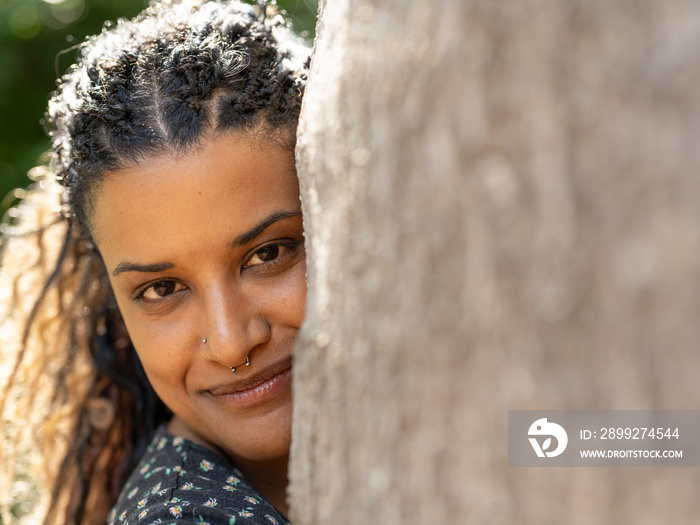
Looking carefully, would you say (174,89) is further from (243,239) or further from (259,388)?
(259,388)

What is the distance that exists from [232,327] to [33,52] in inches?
125

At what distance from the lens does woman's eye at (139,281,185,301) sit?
1.70 meters

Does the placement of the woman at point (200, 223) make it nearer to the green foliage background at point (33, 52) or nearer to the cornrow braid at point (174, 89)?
the cornrow braid at point (174, 89)

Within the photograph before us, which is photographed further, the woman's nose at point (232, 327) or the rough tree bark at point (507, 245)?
the woman's nose at point (232, 327)

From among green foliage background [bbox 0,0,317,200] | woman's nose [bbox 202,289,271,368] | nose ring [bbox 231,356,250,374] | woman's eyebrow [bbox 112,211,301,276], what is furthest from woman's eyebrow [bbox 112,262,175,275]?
Result: green foliage background [bbox 0,0,317,200]

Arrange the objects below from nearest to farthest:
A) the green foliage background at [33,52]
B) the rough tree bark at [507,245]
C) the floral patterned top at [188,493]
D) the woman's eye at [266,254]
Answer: the rough tree bark at [507,245], the floral patterned top at [188,493], the woman's eye at [266,254], the green foliage background at [33,52]

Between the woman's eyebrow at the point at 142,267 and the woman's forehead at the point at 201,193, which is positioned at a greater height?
the woman's forehead at the point at 201,193

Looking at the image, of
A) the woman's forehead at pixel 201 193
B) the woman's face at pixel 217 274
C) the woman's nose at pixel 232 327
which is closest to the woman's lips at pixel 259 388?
the woman's face at pixel 217 274

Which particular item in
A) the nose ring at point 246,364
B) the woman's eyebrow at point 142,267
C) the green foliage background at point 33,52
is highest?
the green foliage background at point 33,52

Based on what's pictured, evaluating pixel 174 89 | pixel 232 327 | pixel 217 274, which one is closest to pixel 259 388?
pixel 232 327

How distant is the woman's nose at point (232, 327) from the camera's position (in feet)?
5.09

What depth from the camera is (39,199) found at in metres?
2.45

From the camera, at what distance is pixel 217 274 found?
5.17 ft

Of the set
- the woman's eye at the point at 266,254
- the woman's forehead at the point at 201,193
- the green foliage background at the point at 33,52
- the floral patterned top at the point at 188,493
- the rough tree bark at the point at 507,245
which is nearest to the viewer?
the rough tree bark at the point at 507,245
